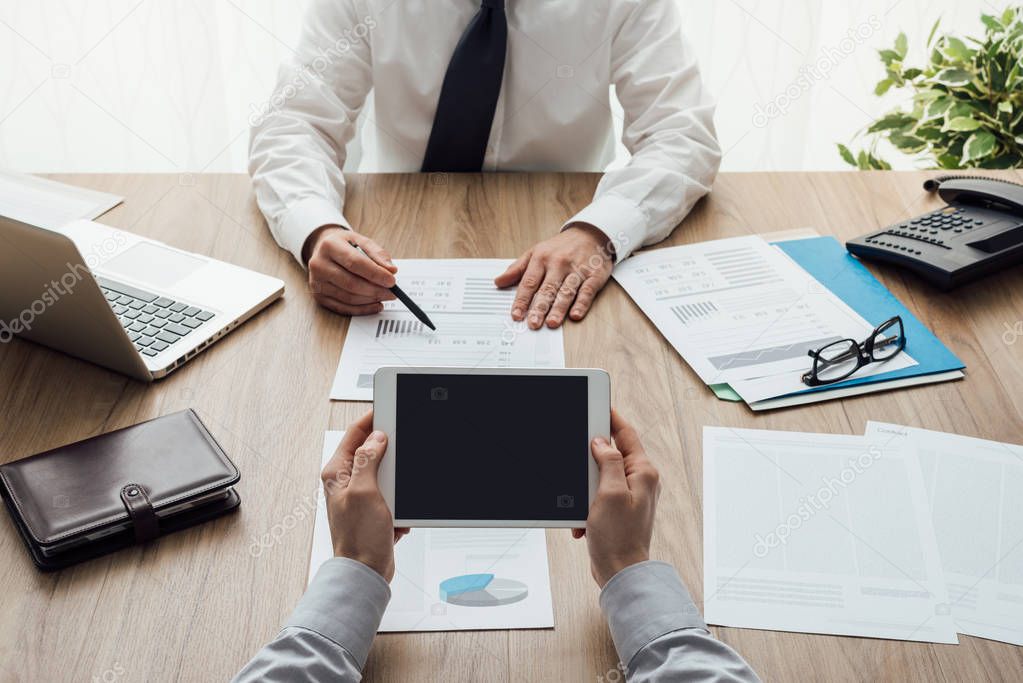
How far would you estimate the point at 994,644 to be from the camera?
75 centimetres

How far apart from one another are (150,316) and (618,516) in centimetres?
A: 69

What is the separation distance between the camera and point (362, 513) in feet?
2.44

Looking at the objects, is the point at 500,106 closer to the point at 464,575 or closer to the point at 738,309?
the point at 738,309

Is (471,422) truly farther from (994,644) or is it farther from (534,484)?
(994,644)

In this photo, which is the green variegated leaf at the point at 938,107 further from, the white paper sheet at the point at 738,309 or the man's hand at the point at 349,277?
the man's hand at the point at 349,277

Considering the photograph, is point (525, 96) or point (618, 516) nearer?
point (618, 516)

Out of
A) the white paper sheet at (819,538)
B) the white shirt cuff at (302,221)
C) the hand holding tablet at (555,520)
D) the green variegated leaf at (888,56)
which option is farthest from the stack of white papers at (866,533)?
the green variegated leaf at (888,56)

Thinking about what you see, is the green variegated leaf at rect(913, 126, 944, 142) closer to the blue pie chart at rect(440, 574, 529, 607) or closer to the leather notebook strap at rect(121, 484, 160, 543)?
the blue pie chart at rect(440, 574, 529, 607)

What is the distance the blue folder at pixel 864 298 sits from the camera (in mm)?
1045

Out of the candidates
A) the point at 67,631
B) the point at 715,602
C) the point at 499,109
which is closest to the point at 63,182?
the point at 499,109

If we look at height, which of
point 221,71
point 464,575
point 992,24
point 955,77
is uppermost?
point 992,24

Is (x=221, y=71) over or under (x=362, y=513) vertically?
under

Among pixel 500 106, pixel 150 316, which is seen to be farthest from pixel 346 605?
pixel 500 106

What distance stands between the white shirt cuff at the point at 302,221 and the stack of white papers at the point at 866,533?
0.63 m
